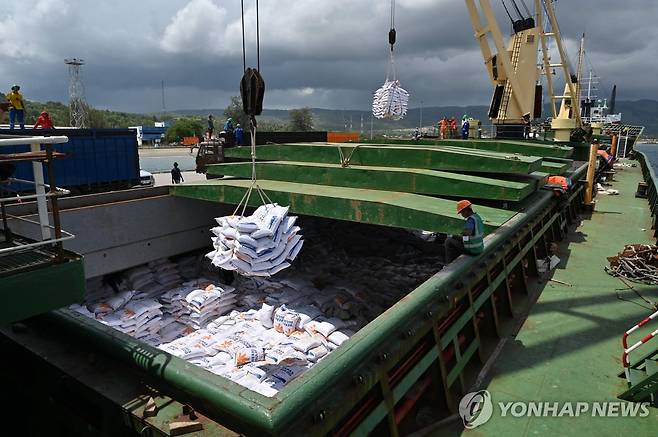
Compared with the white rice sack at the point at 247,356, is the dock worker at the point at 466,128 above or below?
above

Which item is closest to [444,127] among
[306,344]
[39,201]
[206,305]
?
[206,305]

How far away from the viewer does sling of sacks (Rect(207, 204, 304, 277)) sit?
4426 mm

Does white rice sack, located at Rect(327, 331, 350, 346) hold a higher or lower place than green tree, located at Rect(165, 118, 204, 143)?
lower

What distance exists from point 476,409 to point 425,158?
4.33 meters

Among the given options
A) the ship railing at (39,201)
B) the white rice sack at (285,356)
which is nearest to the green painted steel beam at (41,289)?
the ship railing at (39,201)

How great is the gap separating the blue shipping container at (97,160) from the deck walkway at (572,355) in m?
10.5

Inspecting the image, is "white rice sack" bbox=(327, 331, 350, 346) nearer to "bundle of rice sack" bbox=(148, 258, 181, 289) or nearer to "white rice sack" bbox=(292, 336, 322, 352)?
"white rice sack" bbox=(292, 336, 322, 352)

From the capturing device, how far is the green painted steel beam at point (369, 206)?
5.05 metres

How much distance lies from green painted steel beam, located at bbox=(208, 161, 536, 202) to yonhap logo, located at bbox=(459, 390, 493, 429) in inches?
118

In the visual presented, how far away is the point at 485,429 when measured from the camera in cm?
310

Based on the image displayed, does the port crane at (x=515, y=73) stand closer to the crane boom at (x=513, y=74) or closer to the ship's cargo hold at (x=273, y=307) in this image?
the crane boom at (x=513, y=74)

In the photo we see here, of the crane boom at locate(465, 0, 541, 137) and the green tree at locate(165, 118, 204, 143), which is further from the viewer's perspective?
the green tree at locate(165, 118, 204, 143)

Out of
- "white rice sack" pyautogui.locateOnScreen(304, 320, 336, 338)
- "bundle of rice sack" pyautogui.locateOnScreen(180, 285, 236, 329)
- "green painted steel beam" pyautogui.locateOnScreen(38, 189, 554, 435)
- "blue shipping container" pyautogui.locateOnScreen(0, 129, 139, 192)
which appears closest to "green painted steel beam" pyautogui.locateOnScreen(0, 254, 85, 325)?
"green painted steel beam" pyautogui.locateOnScreen(38, 189, 554, 435)

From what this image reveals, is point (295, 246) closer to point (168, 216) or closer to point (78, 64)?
point (168, 216)
